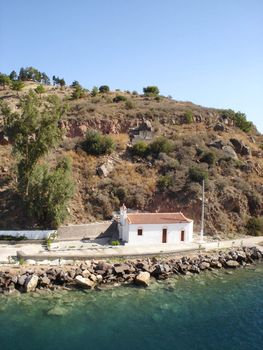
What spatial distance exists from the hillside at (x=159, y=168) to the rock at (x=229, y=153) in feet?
0.45

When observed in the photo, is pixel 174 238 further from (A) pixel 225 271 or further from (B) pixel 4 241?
(B) pixel 4 241

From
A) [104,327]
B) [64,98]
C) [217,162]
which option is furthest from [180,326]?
[64,98]

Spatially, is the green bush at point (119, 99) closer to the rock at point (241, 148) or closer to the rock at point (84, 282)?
the rock at point (241, 148)

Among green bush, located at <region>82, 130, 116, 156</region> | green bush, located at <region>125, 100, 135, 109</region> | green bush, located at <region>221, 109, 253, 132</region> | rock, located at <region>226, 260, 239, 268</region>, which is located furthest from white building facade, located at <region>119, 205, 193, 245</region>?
Result: green bush, located at <region>221, 109, 253, 132</region>

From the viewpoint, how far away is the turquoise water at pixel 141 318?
18141 mm

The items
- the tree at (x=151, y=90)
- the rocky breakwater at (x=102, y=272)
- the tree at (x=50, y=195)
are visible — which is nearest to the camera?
the rocky breakwater at (x=102, y=272)

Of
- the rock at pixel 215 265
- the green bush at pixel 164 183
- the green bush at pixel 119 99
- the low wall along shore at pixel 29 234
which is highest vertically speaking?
the green bush at pixel 119 99

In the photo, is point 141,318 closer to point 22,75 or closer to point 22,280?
point 22,280

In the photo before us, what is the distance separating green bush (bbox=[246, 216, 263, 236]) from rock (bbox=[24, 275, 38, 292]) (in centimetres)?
2304

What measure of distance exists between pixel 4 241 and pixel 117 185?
13587mm

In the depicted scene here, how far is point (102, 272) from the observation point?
85.4ft

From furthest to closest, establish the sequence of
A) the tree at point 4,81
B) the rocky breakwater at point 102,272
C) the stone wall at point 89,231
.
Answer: the tree at point 4,81 < the stone wall at point 89,231 < the rocky breakwater at point 102,272

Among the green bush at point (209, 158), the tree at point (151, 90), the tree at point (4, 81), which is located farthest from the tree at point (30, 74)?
the green bush at point (209, 158)

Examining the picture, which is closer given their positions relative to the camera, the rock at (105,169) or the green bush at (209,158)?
the rock at (105,169)
